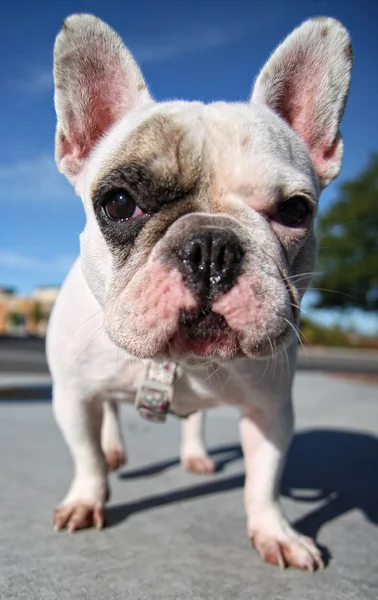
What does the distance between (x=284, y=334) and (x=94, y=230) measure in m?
0.69

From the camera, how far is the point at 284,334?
1.51 metres

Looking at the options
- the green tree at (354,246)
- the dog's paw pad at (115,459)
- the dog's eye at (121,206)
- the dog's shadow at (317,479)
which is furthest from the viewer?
the green tree at (354,246)

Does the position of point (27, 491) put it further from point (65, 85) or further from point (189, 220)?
point (65, 85)

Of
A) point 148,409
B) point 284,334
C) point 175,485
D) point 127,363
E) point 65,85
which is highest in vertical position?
point 65,85

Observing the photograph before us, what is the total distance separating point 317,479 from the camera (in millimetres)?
2680

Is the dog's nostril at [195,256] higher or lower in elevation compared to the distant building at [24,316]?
higher

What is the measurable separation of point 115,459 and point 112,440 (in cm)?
11

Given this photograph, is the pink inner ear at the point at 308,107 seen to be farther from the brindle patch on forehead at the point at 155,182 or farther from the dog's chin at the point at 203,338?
the dog's chin at the point at 203,338

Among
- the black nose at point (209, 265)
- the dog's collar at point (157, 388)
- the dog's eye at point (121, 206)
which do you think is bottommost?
the dog's collar at point (157, 388)

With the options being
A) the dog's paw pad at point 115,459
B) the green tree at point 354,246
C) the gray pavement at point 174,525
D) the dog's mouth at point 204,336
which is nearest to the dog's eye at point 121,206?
the dog's mouth at point 204,336

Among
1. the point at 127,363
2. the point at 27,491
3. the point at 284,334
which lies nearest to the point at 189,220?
the point at 284,334

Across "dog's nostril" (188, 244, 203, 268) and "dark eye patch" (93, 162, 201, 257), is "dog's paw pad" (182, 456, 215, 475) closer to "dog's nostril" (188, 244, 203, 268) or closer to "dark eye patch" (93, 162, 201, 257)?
"dark eye patch" (93, 162, 201, 257)

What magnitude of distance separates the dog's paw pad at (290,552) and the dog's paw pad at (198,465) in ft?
3.12

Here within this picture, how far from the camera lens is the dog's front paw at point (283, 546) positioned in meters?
1.71
